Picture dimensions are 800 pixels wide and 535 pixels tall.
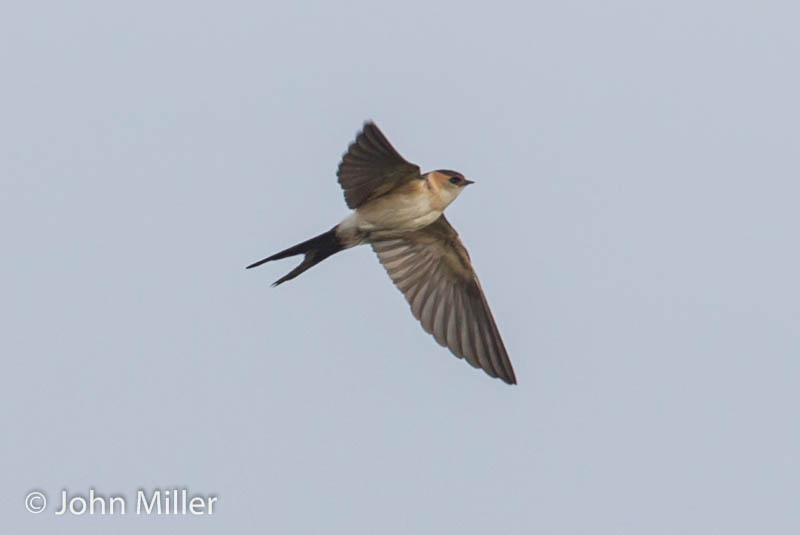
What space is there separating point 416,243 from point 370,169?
104 centimetres

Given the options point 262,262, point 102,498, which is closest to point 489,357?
point 262,262

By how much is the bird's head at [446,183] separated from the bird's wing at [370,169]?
0.08 metres

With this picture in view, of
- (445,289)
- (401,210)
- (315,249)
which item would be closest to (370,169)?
(401,210)

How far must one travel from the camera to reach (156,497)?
25.8 feet

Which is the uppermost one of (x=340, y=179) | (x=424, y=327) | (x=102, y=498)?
(x=340, y=179)

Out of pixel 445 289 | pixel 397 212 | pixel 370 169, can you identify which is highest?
pixel 370 169

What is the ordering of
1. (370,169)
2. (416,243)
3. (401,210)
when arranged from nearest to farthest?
(370,169) → (401,210) → (416,243)

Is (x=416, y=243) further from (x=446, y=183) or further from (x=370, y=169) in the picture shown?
(x=370, y=169)

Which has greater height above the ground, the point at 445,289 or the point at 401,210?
the point at 401,210

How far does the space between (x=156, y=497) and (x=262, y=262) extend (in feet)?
5.62

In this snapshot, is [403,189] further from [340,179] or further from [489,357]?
[489,357]

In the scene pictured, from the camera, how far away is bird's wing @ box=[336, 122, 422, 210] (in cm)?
646

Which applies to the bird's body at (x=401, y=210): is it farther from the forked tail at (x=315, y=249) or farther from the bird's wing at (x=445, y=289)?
the bird's wing at (x=445, y=289)

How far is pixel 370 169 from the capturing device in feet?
22.1
